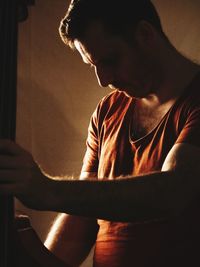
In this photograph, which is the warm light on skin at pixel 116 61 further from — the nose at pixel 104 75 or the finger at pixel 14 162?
the finger at pixel 14 162

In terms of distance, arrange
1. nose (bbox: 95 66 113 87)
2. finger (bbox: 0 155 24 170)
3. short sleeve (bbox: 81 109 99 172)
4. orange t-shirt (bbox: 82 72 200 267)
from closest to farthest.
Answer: finger (bbox: 0 155 24 170)
orange t-shirt (bbox: 82 72 200 267)
nose (bbox: 95 66 113 87)
short sleeve (bbox: 81 109 99 172)

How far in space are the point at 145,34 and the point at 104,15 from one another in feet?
0.36

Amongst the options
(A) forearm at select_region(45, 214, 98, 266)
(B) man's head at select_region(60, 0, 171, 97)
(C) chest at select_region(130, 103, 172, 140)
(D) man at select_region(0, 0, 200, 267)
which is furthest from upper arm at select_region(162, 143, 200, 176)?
(A) forearm at select_region(45, 214, 98, 266)

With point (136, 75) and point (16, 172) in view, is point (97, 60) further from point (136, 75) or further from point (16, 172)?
point (16, 172)

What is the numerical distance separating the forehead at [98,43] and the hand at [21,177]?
1.50 ft

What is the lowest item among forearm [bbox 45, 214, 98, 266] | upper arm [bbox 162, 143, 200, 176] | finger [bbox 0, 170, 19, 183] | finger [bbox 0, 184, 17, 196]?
forearm [bbox 45, 214, 98, 266]

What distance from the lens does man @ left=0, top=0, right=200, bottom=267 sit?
2.59 feet

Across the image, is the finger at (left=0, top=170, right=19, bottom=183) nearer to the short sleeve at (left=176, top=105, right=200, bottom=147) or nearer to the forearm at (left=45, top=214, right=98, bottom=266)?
the short sleeve at (left=176, top=105, right=200, bottom=147)

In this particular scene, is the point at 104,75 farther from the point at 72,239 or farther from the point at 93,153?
the point at 72,239

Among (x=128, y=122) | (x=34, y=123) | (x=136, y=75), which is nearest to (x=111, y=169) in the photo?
(x=128, y=122)

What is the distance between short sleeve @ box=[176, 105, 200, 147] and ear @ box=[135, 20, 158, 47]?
24 cm

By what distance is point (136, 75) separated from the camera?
107 cm

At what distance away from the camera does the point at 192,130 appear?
2.80 feet

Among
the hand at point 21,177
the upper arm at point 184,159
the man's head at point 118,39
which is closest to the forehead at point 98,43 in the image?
the man's head at point 118,39
